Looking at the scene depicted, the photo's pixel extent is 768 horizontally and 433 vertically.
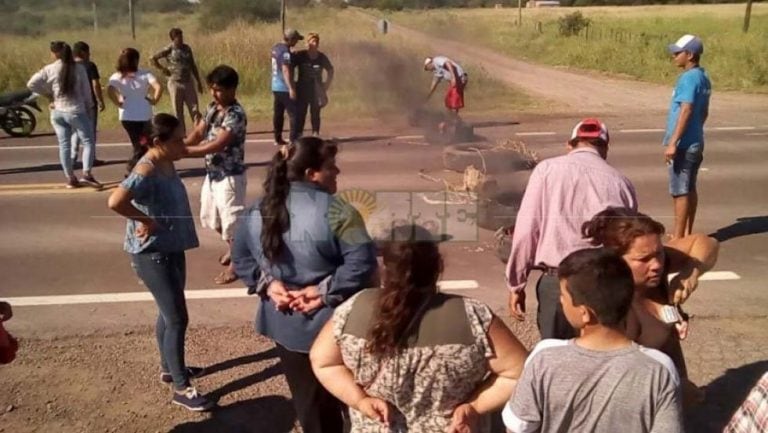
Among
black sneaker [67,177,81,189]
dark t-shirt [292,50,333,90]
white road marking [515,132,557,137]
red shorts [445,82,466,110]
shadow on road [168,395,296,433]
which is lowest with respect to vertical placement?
shadow on road [168,395,296,433]

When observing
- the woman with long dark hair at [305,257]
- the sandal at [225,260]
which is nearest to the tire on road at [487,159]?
the sandal at [225,260]

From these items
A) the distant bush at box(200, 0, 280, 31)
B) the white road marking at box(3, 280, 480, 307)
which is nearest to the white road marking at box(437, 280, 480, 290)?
A: the white road marking at box(3, 280, 480, 307)

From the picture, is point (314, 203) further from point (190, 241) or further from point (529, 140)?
point (529, 140)

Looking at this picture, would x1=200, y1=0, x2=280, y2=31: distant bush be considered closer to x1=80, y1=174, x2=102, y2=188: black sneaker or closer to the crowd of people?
x1=80, y1=174, x2=102, y2=188: black sneaker

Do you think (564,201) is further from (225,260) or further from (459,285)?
(225,260)

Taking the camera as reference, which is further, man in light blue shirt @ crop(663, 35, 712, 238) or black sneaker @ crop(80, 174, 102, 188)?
black sneaker @ crop(80, 174, 102, 188)

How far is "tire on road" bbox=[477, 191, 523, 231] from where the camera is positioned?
7.32 metres

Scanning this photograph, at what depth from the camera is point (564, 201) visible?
3717mm

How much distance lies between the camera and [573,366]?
7.87 ft

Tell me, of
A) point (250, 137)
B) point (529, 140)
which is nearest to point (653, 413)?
point (529, 140)

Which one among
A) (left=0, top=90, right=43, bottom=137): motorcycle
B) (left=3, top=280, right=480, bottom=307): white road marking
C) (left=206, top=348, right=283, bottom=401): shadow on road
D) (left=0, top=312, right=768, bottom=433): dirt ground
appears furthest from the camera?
(left=0, top=90, right=43, bottom=137): motorcycle

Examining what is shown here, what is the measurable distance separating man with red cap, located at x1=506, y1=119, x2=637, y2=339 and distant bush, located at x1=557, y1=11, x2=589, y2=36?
20.0 meters

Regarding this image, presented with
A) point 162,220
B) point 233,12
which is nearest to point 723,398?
point 162,220

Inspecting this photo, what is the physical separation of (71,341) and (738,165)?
8.67 metres
